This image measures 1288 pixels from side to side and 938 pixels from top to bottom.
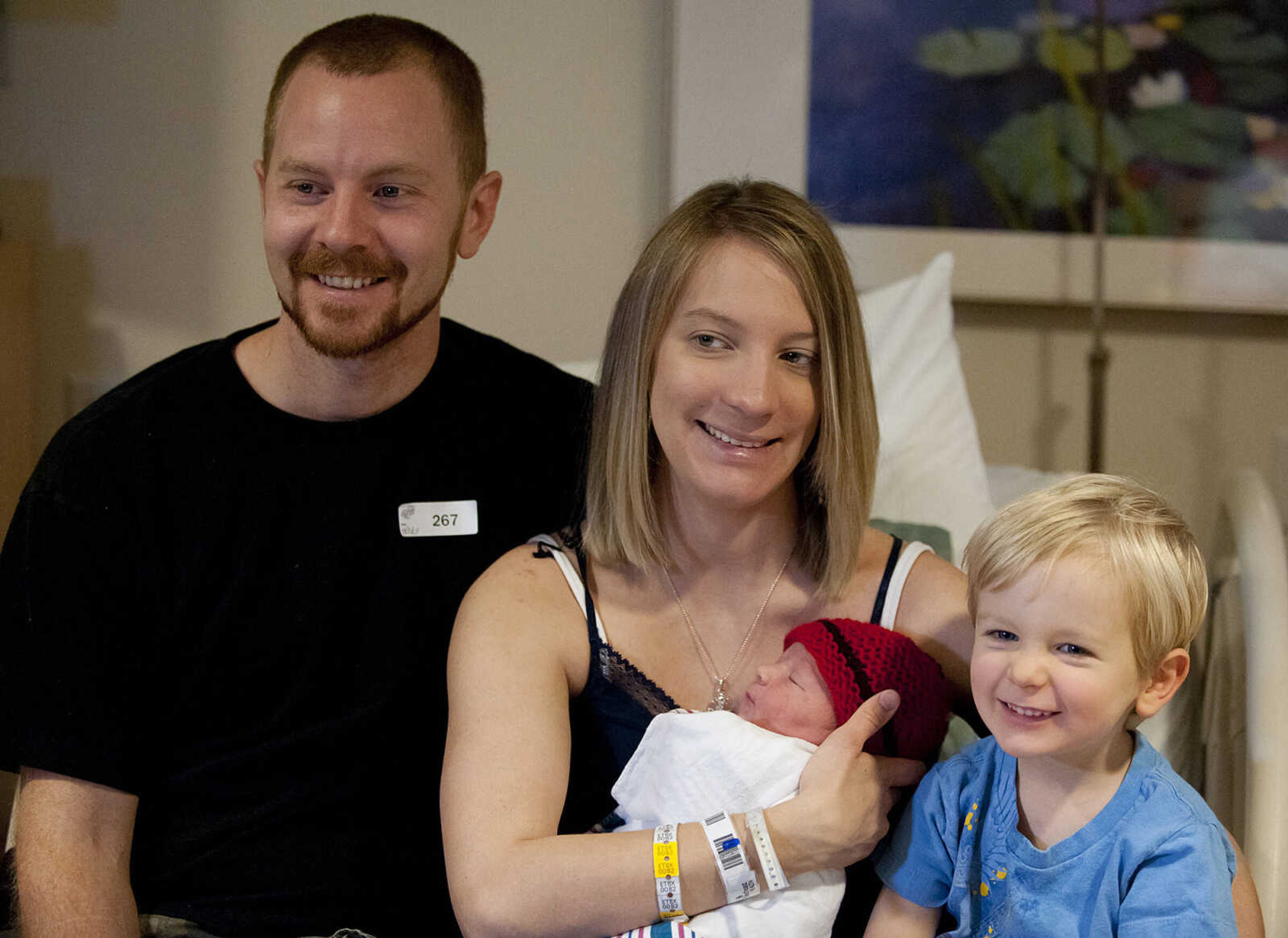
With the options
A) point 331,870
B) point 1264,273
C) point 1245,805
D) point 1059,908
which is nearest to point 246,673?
point 331,870

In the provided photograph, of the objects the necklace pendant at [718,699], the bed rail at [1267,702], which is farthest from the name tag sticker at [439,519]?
the bed rail at [1267,702]

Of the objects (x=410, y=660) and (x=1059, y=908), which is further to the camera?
(x=410, y=660)

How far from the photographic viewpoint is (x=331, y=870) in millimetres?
1521

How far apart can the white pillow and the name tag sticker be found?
2.55 ft

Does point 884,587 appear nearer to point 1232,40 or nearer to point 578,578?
point 578,578

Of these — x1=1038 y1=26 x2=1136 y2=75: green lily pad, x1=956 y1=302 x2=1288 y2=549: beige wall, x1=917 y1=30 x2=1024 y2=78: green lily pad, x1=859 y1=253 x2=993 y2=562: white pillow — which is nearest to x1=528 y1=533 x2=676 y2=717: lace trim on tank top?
x1=859 y1=253 x2=993 y2=562: white pillow

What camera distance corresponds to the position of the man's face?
5.18ft

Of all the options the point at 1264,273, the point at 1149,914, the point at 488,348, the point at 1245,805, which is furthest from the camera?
the point at 1264,273

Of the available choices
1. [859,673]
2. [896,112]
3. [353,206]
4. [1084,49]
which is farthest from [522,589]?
[1084,49]

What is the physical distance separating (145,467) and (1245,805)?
147 cm

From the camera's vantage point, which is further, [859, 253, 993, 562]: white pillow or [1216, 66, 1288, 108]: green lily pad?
[1216, 66, 1288, 108]: green lily pad

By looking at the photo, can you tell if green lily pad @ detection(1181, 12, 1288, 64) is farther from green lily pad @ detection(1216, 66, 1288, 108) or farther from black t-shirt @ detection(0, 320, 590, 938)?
black t-shirt @ detection(0, 320, 590, 938)

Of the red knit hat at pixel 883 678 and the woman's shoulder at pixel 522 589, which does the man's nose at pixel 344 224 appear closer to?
the woman's shoulder at pixel 522 589

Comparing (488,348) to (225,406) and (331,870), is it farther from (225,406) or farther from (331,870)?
(331,870)
